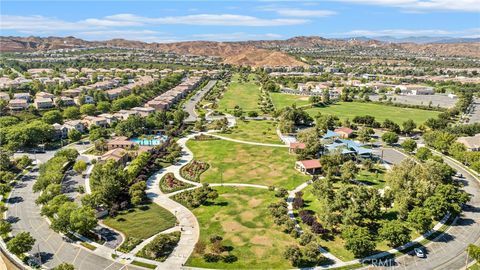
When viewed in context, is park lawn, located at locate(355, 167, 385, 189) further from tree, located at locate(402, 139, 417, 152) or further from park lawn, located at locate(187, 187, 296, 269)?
park lawn, located at locate(187, 187, 296, 269)

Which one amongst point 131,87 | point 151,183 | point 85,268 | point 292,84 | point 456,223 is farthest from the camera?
point 292,84

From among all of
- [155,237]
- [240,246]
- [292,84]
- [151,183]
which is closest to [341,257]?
[240,246]

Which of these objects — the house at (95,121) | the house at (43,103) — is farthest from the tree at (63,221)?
the house at (43,103)

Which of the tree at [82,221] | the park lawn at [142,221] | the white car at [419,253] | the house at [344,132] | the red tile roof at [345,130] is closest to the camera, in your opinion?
the white car at [419,253]

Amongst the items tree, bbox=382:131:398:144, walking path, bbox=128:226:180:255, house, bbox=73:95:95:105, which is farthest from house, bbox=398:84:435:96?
walking path, bbox=128:226:180:255

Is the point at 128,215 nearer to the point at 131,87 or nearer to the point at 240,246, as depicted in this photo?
the point at 240,246

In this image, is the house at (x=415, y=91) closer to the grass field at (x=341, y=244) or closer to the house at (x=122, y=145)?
the grass field at (x=341, y=244)

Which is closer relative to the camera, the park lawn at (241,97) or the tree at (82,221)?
the tree at (82,221)
